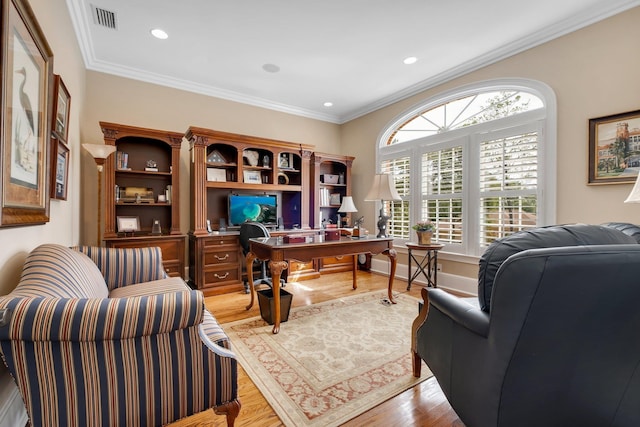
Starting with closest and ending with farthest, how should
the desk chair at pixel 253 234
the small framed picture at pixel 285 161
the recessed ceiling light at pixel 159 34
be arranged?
the recessed ceiling light at pixel 159 34
the desk chair at pixel 253 234
the small framed picture at pixel 285 161

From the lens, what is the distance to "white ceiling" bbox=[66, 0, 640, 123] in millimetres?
2543

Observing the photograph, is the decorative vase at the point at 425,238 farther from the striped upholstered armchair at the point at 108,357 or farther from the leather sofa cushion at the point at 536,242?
the striped upholstered armchair at the point at 108,357

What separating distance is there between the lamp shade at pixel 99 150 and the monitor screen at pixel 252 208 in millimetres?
1560

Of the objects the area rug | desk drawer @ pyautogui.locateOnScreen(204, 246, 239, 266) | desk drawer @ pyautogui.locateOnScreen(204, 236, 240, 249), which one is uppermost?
desk drawer @ pyautogui.locateOnScreen(204, 236, 240, 249)

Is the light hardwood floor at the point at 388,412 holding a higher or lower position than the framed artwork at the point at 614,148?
lower

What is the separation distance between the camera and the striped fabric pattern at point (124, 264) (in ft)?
6.97

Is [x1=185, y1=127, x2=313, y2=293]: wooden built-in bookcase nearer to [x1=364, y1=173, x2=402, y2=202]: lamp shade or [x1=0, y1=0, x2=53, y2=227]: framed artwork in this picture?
[x1=364, y1=173, x2=402, y2=202]: lamp shade

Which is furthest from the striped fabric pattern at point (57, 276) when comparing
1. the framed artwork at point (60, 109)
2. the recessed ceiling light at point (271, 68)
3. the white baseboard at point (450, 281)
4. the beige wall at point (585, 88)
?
the beige wall at point (585, 88)

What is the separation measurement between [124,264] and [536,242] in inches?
104

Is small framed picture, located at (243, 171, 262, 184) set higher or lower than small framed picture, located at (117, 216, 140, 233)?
higher

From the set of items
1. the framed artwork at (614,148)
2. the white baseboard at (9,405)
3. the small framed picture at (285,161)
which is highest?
the small framed picture at (285,161)

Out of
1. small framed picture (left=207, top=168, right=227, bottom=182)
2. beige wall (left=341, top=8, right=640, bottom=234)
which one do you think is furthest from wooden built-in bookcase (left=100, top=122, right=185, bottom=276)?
beige wall (left=341, top=8, right=640, bottom=234)

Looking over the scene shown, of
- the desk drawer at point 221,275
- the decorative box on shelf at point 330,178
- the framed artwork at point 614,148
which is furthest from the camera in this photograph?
the decorative box on shelf at point 330,178

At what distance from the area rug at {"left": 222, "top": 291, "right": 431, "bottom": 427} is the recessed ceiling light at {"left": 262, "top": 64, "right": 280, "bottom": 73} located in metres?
3.05
